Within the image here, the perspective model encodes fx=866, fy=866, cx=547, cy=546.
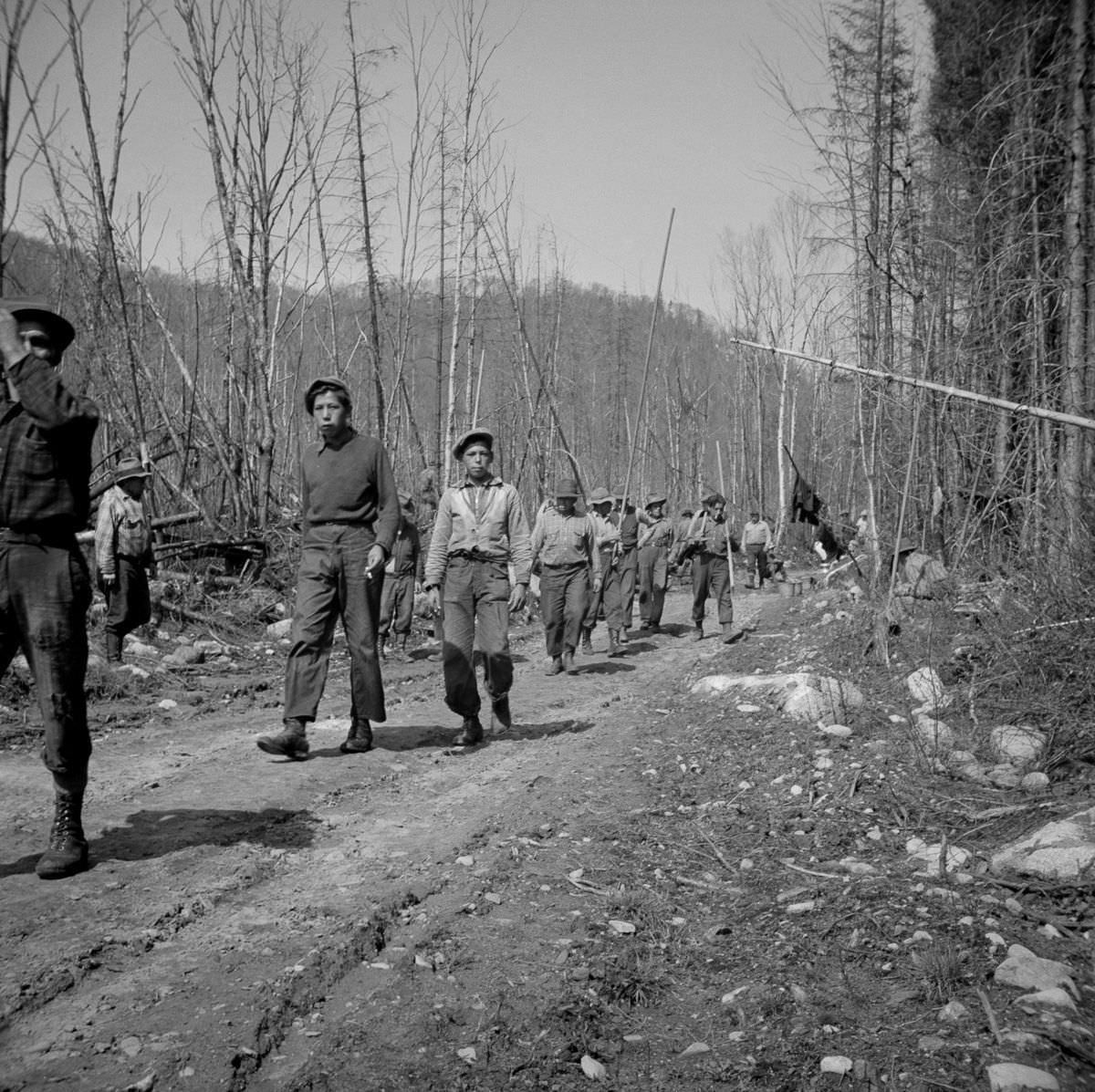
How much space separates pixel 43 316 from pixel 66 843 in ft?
6.19

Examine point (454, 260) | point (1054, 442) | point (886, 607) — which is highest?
point (454, 260)

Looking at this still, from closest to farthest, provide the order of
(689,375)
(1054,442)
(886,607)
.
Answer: (886,607) < (1054,442) < (689,375)

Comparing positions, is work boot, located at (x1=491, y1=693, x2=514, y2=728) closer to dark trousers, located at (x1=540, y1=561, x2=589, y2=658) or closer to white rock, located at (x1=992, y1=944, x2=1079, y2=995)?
dark trousers, located at (x1=540, y1=561, x2=589, y2=658)

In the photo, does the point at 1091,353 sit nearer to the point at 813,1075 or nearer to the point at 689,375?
the point at 813,1075

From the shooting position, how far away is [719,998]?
242 centimetres

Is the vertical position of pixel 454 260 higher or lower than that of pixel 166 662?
higher

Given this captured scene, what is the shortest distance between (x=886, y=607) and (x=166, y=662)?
20.6 feet

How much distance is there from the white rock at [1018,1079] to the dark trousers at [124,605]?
7.36 m

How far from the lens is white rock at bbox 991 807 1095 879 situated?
9.80ft

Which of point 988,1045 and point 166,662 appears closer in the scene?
point 988,1045

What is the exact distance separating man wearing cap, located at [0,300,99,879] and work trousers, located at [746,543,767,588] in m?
18.8

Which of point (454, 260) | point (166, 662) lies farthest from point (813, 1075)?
point (454, 260)

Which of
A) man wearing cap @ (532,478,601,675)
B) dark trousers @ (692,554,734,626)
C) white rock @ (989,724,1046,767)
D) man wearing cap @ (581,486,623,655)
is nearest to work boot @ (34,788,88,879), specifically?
white rock @ (989,724,1046,767)

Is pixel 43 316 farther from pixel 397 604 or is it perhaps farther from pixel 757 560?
pixel 757 560
